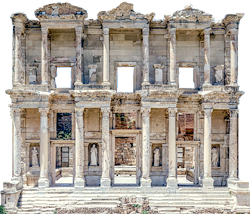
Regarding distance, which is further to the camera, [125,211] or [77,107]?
[77,107]

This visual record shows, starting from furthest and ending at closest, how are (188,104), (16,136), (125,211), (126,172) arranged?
1. (126,172)
2. (188,104)
3. (16,136)
4. (125,211)

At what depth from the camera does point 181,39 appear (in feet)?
64.3

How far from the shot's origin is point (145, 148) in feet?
59.3

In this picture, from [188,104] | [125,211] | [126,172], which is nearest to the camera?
[125,211]

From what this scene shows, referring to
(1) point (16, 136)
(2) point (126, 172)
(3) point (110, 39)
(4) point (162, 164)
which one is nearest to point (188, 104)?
(4) point (162, 164)

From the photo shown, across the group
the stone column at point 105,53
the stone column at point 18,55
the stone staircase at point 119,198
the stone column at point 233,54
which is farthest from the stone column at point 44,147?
the stone column at point 233,54

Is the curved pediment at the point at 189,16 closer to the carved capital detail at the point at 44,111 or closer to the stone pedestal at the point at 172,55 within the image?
the stone pedestal at the point at 172,55

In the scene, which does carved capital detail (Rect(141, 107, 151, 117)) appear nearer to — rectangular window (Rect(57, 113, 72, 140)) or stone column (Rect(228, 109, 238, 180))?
stone column (Rect(228, 109, 238, 180))

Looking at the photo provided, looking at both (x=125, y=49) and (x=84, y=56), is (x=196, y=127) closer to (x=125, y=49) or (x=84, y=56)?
(x=125, y=49)

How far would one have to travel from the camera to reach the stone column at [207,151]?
18.0m

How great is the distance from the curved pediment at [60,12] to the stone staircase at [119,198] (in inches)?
378

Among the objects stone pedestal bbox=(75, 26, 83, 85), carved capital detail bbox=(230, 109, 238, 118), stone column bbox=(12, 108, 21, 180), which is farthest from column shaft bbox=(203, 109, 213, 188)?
stone column bbox=(12, 108, 21, 180)

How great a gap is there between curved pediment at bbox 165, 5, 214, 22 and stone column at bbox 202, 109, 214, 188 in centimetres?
521

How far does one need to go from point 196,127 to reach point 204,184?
340cm
